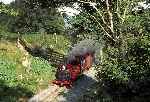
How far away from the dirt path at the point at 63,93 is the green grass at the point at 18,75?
1.11 metres

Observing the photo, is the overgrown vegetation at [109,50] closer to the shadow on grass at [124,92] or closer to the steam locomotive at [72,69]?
the shadow on grass at [124,92]

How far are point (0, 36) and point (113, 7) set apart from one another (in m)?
20.9

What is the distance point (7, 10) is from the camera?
23.4m

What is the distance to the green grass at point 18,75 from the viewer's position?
27672 millimetres

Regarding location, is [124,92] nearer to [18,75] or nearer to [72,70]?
[72,70]

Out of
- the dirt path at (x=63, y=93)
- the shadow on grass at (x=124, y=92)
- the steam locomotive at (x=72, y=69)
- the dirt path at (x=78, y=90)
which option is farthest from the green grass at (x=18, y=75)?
the shadow on grass at (x=124, y=92)

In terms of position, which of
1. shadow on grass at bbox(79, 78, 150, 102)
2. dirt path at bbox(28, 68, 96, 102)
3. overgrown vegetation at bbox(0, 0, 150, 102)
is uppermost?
overgrown vegetation at bbox(0, 0, 150, 102)

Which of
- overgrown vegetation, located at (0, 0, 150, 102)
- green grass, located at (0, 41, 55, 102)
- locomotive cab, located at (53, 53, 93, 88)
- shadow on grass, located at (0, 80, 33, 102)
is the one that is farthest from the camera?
locomotive cab, located at (53, 53, 93, 88)

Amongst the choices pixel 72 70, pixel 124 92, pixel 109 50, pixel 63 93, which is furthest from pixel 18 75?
pixel 124 92

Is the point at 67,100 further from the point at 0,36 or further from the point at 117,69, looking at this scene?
the point at 0,36

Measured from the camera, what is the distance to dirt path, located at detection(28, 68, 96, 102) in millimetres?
26295

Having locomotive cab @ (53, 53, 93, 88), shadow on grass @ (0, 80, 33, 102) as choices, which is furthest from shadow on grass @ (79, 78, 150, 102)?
locomotive cab @ (53, 53, 93, 88)

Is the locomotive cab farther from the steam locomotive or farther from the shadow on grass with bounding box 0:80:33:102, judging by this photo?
the shadow on grass with bounding box 0:80:33:102

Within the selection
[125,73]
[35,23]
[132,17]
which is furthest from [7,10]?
[35,23]
